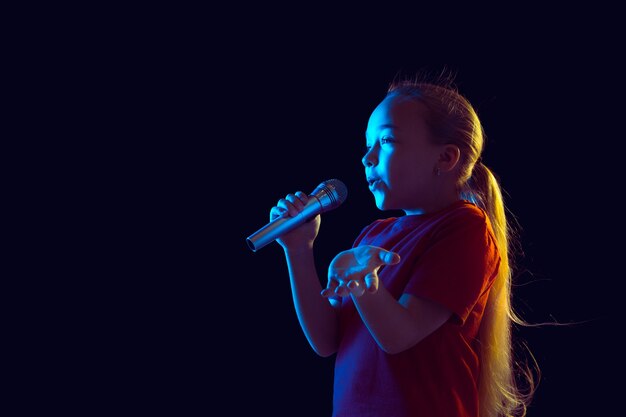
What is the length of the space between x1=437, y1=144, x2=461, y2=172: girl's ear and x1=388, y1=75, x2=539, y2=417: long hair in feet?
0.05

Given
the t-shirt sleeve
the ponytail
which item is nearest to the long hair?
the ponytail

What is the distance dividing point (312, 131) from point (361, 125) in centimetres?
16

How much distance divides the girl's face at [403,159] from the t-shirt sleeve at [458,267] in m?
0.10

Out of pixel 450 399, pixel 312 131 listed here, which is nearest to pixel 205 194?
pixel 312 131

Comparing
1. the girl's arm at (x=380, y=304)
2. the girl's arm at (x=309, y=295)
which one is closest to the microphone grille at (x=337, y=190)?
the girl's arm at (x=309, y=295)

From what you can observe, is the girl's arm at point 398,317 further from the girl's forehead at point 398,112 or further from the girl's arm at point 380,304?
the girl's forehead at point 398,112

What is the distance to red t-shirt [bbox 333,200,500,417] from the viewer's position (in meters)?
1.02

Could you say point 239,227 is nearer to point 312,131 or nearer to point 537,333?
point 312,131

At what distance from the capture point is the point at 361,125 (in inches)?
77.9

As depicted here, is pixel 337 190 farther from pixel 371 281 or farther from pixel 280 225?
pixel 371 281

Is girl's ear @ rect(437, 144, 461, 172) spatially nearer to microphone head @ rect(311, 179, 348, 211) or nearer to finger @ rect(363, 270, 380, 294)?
microphone head @ rect(311, 179, 348, 211)

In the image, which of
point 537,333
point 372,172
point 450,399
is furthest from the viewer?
point 537,333

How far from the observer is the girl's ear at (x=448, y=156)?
115 cm

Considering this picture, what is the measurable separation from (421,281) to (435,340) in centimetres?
11
